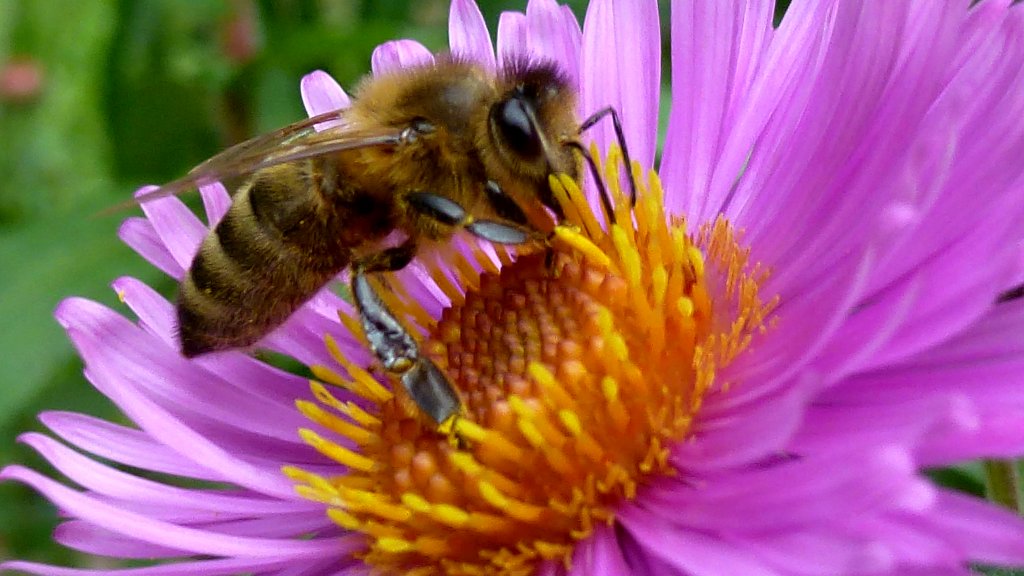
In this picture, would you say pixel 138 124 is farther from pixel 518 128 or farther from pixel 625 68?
pixel 518 128

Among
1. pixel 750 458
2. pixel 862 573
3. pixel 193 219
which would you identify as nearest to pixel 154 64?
pixel 193 219

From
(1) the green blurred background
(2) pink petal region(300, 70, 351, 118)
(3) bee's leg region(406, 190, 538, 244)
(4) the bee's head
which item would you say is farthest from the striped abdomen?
(1) the green blurred background

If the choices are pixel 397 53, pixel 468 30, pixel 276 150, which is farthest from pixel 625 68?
pixel 276 150

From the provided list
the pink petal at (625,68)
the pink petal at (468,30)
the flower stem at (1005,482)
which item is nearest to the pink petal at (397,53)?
the pink petal at (468,30)

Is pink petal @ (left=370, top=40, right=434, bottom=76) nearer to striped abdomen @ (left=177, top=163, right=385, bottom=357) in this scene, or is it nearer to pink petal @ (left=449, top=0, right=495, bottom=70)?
pink petal @ (left=449, top=0, right=495, bottom=70)

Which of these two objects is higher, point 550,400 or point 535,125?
point 535,125

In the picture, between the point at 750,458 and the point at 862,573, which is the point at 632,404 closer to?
the point at 750,458
